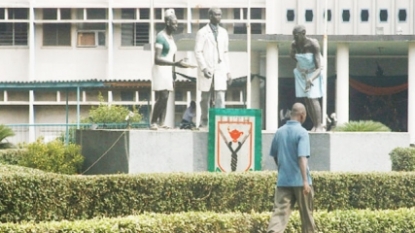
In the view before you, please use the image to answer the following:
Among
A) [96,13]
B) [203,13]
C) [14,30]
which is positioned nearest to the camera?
[203,13]

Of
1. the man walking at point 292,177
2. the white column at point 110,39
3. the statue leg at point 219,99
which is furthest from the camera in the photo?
the white column at point 110,39

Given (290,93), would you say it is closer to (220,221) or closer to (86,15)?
(86,15)

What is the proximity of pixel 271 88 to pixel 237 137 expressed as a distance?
21299 millimetres

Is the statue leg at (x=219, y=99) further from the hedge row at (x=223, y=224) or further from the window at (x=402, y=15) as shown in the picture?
the window at (x=402, y=15)

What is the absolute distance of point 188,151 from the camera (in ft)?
61.8

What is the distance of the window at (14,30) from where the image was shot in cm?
4803

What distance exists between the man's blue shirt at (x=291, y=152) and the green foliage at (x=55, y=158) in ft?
25.2

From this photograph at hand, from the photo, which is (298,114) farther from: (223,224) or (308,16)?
(308,16)

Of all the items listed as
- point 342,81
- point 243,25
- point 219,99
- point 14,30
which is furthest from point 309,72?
point 14,30

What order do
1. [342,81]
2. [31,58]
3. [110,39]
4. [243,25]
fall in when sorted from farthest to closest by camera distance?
[110,39], [31,58], [243,25], [342,81]

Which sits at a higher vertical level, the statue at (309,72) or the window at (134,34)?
the window at (134,34)

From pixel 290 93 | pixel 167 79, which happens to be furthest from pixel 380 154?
pixel 290 93

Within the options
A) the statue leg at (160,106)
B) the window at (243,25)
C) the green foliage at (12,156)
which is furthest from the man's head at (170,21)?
the window at (243,25)

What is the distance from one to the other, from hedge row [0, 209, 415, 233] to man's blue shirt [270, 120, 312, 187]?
0.75 metres
